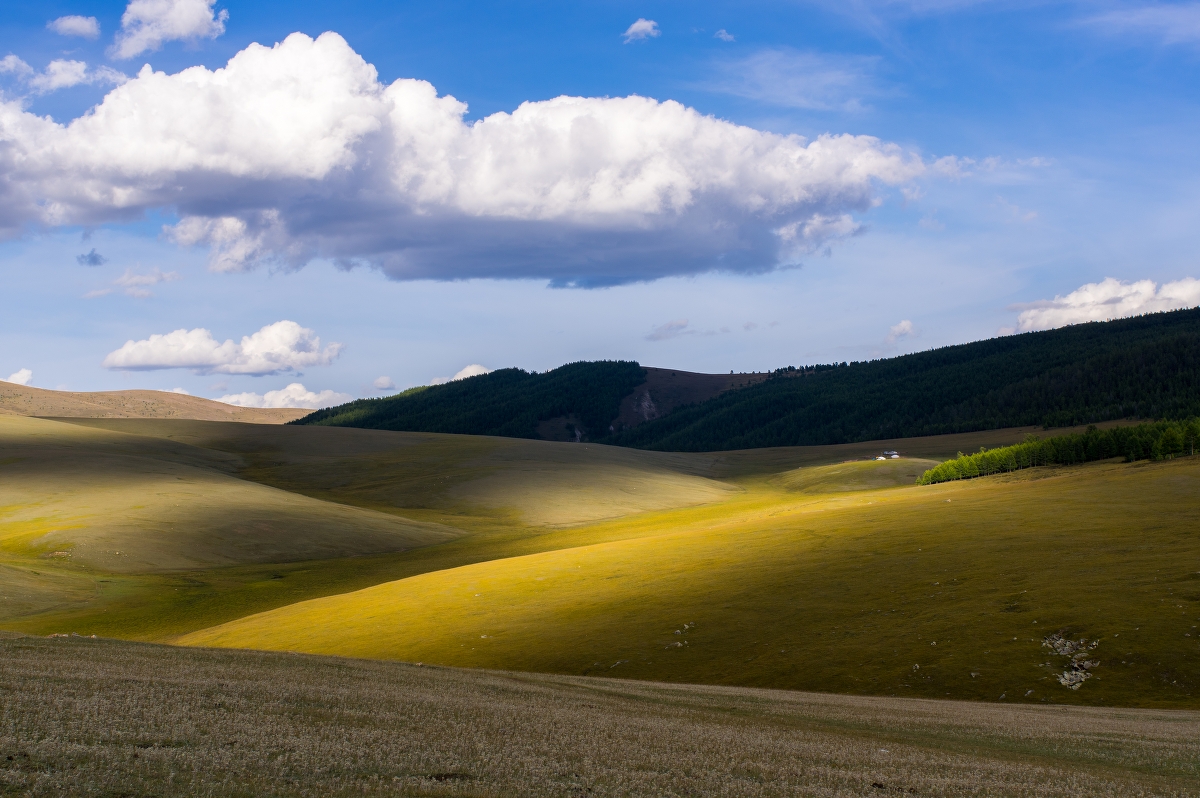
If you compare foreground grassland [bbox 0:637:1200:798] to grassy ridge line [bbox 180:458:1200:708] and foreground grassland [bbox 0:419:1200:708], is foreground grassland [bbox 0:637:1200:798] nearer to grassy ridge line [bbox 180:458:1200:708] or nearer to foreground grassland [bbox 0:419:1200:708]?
grassy ridge line [bbox 180:458:1200:708]

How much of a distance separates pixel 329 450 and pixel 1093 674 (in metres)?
176

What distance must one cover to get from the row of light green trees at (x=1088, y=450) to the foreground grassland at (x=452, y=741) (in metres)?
74.7

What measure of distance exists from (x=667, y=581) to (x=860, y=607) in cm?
1683

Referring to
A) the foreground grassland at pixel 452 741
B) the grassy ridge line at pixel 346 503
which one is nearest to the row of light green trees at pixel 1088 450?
the grassy ridge line at pixel 346 503

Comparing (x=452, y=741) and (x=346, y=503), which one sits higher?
(x=452, y=741)

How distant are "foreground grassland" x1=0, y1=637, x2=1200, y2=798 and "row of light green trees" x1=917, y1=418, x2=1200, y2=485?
7466 centimetres

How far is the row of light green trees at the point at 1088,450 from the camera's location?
88.4 meters

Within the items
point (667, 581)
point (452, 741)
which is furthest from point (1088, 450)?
point (452, 741)

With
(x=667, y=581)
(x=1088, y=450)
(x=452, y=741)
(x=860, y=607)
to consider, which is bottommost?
(x=667, y=581)

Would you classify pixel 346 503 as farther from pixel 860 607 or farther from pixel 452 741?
pixel 452 741

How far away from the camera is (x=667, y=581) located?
214 feet

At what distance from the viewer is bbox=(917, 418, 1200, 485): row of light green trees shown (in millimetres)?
88375

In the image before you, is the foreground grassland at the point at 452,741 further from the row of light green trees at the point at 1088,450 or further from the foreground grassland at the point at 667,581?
the row of light green trees at the point at 1088,450

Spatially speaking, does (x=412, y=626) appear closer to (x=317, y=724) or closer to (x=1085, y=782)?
(x=317, y=724)
